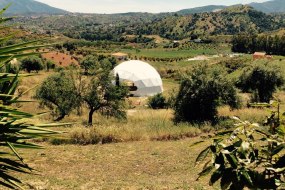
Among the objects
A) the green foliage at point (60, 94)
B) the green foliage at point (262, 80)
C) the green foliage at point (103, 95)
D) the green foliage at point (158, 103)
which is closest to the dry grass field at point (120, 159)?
the green foliage at point (103, 95)

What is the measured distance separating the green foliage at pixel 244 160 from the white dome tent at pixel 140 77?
2018 inches

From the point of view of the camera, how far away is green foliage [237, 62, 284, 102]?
29609 mm

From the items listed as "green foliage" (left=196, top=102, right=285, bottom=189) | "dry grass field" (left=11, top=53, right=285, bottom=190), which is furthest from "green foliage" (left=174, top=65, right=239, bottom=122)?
"green foliage" (left=196, top=102, right=285, bottom=189)

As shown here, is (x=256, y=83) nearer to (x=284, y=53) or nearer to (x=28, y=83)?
(x=28, y=83)

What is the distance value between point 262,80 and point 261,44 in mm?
88757

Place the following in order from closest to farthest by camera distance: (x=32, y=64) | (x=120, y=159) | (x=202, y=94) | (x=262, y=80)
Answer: (x=120, y=159)
(x=202, y=94)
(x=262, y=80)
(x=32, y=64)

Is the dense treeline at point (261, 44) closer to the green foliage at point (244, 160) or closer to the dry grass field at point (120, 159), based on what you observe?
the dry grass field at point (120, 159)

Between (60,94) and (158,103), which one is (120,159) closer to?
(60,94)

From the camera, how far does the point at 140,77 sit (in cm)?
5484

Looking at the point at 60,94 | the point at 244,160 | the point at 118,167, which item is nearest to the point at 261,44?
the point at 60,94

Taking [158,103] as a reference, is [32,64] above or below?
above

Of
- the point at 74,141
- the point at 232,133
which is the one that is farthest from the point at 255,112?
the point at 232,133

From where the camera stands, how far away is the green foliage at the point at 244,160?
5.22ft

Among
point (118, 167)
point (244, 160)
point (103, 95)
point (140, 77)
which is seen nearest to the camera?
point (244, 160)
